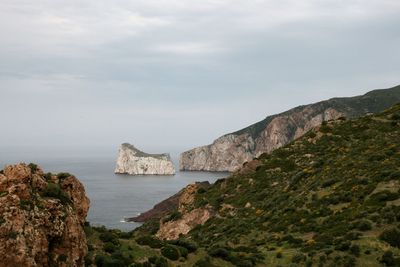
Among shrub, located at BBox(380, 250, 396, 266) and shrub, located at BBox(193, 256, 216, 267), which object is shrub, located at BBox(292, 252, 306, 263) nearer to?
shrub, located at BBox(380, 250, 396, 266)

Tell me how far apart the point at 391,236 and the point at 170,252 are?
16003 mm

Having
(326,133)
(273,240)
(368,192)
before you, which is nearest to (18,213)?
(273,240)

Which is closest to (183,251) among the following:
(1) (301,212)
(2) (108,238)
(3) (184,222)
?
(2) (108,238)

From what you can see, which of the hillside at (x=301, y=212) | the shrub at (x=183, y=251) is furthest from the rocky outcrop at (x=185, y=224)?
the shrub at (x=183, y=251)

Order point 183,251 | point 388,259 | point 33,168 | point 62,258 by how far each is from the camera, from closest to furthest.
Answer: point 62,258, point 33,168, point 388,259, point 183,251

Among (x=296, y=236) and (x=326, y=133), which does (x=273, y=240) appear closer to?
(x=296, y=236)

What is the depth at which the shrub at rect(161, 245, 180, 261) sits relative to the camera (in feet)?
97.5

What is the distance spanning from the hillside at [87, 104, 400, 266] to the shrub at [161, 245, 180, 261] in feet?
0.34

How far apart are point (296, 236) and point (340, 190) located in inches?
366

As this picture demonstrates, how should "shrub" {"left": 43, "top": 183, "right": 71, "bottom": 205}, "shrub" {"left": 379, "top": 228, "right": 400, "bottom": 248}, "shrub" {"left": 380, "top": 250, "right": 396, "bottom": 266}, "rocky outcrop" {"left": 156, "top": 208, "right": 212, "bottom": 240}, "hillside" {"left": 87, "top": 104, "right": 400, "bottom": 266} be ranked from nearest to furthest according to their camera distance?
"shrub" {"left": 43, "top": 183, "right": 71, "bottom": 205} < "shrub" {"left": 380, "top": 250, "right": 396, "bottom": 266} < "shrub" {"left": 379, "top": 228, "right": 400, "bottom": 248} < "hillside" {"left": 87, "top": 104, "right": 400, "bottom": 266} < "rocky outcrop" {"left": 156, "top": 208, "right": 212, "bottom": 240}

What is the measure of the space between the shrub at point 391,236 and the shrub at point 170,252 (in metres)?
15.1

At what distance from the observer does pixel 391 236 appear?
2934 centimetres

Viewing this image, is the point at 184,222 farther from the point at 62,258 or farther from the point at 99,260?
the point at 62,258

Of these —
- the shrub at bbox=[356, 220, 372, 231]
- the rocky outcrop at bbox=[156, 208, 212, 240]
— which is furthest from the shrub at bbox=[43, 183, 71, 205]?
the rocky outcrop at bbox=[156, 208, 212, 240]
